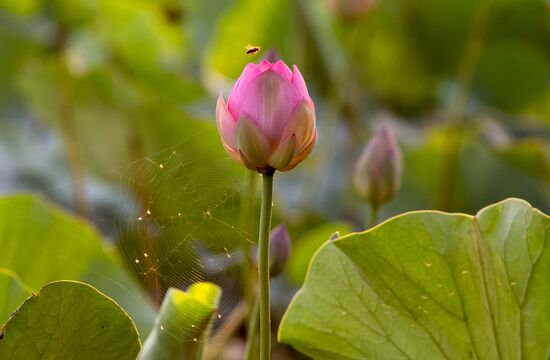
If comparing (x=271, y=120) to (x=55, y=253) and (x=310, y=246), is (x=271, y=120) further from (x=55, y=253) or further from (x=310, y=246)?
(x=310, y=246)

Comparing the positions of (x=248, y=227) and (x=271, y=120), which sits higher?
(x=271, y=120)

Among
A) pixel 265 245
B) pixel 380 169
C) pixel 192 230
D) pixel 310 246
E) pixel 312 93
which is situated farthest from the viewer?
pixel 312 93

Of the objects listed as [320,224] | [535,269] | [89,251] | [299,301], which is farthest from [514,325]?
[320,224]

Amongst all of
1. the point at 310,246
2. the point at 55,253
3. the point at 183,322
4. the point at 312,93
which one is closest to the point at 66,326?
the point at 183,322

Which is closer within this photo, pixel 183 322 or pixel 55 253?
pixel 183 322

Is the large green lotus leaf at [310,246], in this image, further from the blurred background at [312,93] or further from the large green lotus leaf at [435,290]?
the large green lotus leaf at [435,290]

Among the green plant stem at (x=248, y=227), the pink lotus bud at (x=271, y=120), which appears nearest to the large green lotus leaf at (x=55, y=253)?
the green plant stem at (x=248, y=227)

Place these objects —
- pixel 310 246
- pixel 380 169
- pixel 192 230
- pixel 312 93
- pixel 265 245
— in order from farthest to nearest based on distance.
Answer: pixel 312 93, pixel 310 246, pixel 380 169, pixel 192 230, pixel 265 245
